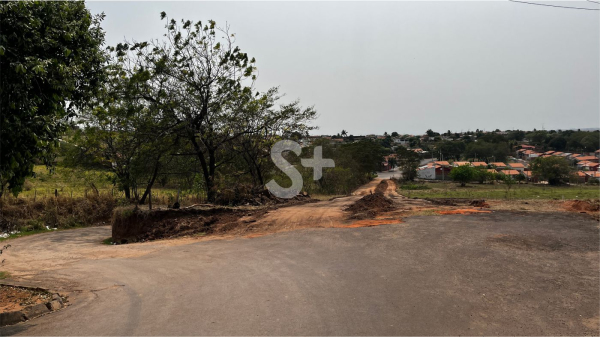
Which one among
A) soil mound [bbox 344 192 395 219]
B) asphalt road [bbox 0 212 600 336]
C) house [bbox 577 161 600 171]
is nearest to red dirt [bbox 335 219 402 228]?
soil mound [bbox 344 192 395 219]

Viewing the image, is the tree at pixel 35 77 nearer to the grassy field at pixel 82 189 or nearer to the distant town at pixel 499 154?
the grassy field at pixel 82 189

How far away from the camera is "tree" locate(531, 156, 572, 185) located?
53.4 m

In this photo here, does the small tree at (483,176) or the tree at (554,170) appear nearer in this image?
the small tree at (483,176)

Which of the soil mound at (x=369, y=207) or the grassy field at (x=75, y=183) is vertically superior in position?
the grassy field at (x=75, y=183)

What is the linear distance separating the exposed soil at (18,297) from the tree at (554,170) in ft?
198

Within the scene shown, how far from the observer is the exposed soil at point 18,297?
6383 millimetres

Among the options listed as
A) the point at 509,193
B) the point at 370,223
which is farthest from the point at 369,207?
the point at 509,193

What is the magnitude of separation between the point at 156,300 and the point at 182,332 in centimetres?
158

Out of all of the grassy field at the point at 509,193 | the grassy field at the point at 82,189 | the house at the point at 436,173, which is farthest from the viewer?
the house at the point at 436,173

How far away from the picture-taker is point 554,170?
175 feet

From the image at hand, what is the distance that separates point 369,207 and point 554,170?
47946 millimetres

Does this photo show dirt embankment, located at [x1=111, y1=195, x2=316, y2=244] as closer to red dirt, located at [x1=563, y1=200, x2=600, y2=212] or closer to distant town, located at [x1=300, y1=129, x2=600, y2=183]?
red dirt, located at [x1=563, y1=200, x2=600, y2=212]

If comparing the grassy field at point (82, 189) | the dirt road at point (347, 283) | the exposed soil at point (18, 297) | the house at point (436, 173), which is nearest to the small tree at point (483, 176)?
the house at point (436, 173)

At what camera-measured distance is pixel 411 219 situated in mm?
13648
